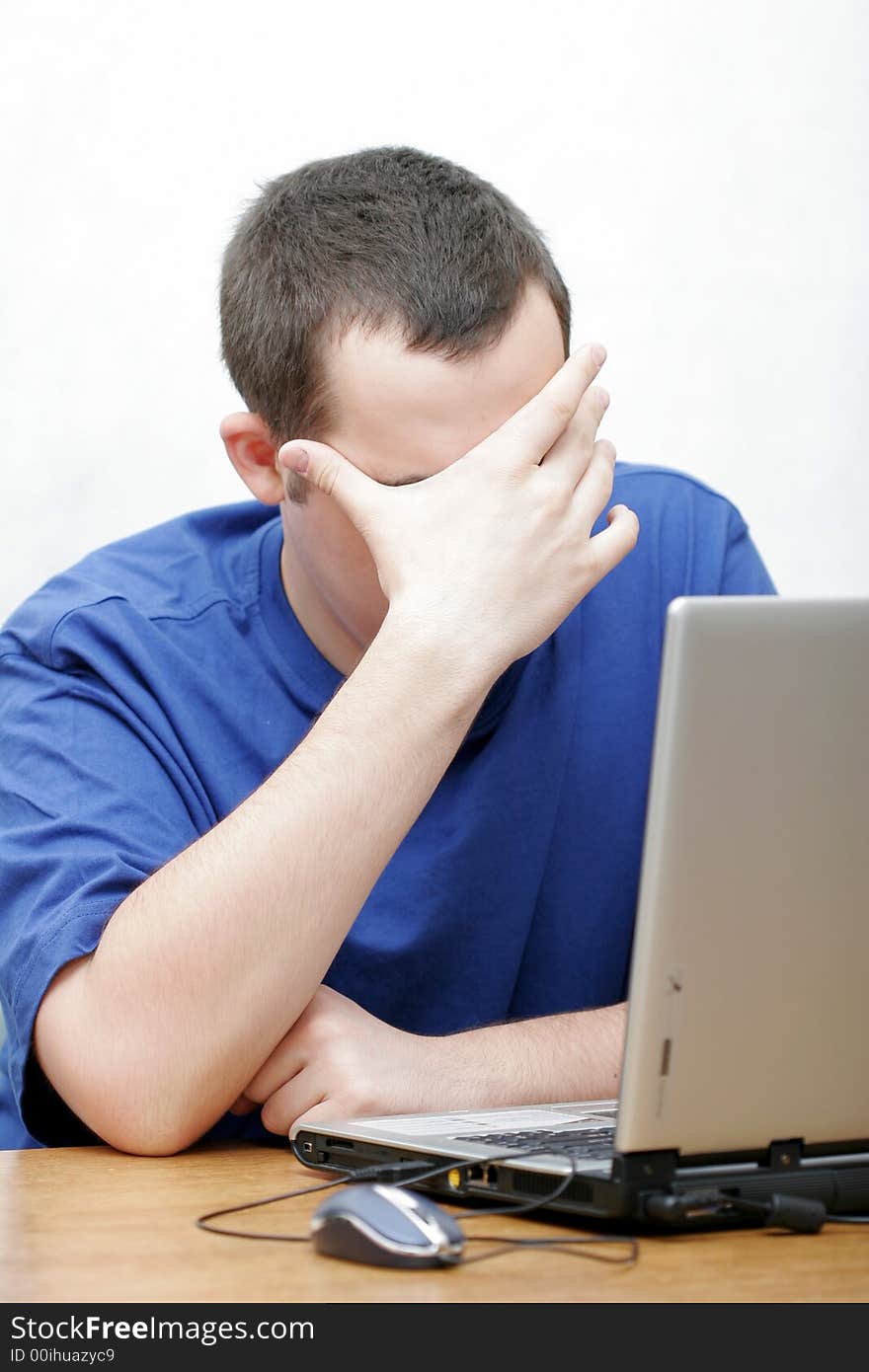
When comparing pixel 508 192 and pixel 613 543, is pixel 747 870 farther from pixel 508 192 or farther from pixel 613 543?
pixel 508 192

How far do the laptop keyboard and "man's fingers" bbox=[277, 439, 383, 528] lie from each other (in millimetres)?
486

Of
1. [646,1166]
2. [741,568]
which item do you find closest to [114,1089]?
[646,1166]

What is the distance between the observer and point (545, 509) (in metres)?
1.10

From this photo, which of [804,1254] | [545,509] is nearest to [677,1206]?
[804,1254]

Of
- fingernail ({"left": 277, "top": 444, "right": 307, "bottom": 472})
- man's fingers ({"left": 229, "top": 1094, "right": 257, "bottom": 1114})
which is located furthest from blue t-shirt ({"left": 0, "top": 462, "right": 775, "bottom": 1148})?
fingernail ({"left": 277, "top": 444, "right": 307, "bottom": 472})

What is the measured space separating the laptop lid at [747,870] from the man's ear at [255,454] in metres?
0.78

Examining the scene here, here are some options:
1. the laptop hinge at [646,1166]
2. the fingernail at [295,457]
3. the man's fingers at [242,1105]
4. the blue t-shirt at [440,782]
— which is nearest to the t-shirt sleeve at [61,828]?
the blue t-shirt at [440,782]

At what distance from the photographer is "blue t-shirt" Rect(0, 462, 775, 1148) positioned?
117 centimetres

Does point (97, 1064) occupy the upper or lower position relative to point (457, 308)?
lower

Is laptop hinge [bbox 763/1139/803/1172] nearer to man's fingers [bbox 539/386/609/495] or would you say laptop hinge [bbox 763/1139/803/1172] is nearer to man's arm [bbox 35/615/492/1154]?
man's arm [bbox 35/615/492/1154]

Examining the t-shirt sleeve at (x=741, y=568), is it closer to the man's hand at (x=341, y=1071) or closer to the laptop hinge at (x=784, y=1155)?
the man's hand at (x=341, y=1071)
